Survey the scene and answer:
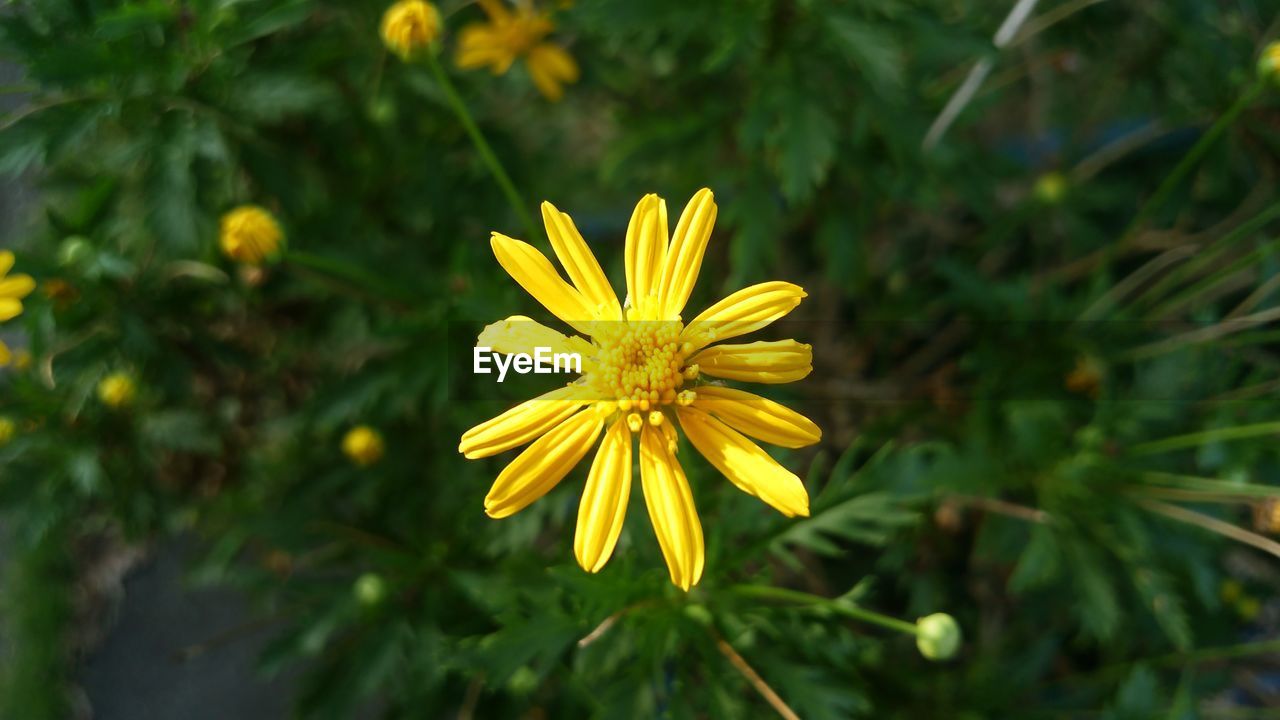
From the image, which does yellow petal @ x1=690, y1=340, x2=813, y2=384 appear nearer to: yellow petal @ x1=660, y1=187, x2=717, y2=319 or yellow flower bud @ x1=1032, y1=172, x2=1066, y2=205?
yellow petal @ x1=660, y1=187, x2=717, y2=319

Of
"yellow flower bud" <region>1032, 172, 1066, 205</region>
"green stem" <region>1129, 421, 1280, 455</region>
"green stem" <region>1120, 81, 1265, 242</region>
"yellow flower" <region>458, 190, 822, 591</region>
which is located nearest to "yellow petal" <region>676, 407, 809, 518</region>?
"yellow flower" <region>458, 190, 822, 591</region>

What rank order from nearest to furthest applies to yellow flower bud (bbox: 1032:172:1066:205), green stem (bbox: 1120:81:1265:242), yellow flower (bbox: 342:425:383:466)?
1. green stem (bbox: 1120:81:1265:242)
2. yellow flower (bbox: 342:425:383:466)
3. yellow flower bud (bbox: 1032:172:1066:205)

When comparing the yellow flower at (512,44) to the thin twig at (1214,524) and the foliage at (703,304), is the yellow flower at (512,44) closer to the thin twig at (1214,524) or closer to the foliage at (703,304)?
the foliage at (703,304)

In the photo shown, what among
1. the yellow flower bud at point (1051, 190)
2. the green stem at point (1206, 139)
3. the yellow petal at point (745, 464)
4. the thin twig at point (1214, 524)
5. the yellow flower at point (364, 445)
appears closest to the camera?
the yellow petal at point (745, 464)

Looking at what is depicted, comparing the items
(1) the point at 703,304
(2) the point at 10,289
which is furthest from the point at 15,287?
(1) the point at 703,304

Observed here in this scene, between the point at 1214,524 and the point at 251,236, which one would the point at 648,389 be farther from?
the point at 1214,524

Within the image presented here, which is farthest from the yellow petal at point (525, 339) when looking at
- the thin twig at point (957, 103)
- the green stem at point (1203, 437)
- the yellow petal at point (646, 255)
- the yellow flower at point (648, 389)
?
the green stem at point (1203, 437)

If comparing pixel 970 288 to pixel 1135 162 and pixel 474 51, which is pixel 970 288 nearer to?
pixel 1135 162
